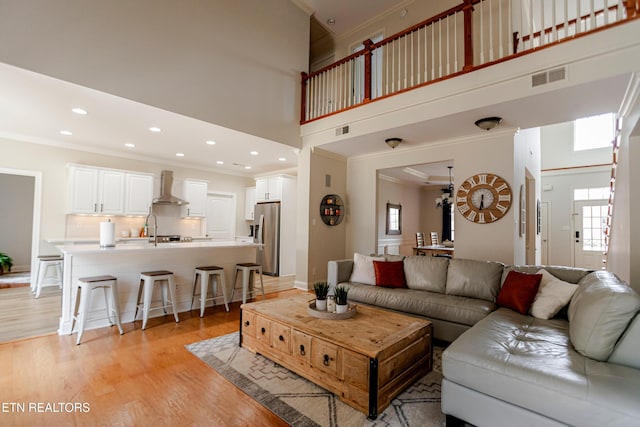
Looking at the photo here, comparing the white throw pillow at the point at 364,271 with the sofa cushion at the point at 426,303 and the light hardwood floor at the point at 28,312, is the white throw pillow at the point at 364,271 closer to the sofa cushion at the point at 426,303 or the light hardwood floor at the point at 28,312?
the sofa cushion at the point at 426,303

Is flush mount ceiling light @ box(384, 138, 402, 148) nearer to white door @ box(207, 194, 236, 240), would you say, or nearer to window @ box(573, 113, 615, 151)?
white door @ box(207, 194, 236, 240)

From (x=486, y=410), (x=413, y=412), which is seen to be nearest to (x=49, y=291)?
(x=413, y=412)

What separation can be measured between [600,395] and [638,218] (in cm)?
269

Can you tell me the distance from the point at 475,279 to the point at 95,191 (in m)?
6.70

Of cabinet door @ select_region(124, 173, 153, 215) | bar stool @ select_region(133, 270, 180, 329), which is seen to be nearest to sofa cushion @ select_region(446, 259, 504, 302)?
bar stool @ select_region(133, 270, 180, 329)

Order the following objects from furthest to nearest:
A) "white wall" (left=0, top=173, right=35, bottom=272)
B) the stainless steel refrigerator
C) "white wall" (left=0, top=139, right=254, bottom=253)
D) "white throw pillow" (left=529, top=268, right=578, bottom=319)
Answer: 1. "white wall" (left=0, top=173, right=35, bottom=272)
2. the stainless steel refrigerator
3. "white wall" (left=0, top=139, right=254, bottom=253)
4. "white throw pillow" (left=529, top=268, right=578, bottom=319)

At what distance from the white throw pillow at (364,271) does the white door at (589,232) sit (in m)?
7.04

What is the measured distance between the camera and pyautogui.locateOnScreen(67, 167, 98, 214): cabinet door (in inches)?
223

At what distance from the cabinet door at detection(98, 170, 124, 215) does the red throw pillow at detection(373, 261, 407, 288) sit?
5376 mm

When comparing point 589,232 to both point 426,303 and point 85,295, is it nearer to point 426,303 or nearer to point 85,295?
point 426,303

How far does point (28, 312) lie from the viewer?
13.2 ft

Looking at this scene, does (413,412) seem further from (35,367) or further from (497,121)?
(497,121)

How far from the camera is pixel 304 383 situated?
2.32 meters

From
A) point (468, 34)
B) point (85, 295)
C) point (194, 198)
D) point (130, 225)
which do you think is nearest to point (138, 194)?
point (130, 225)
